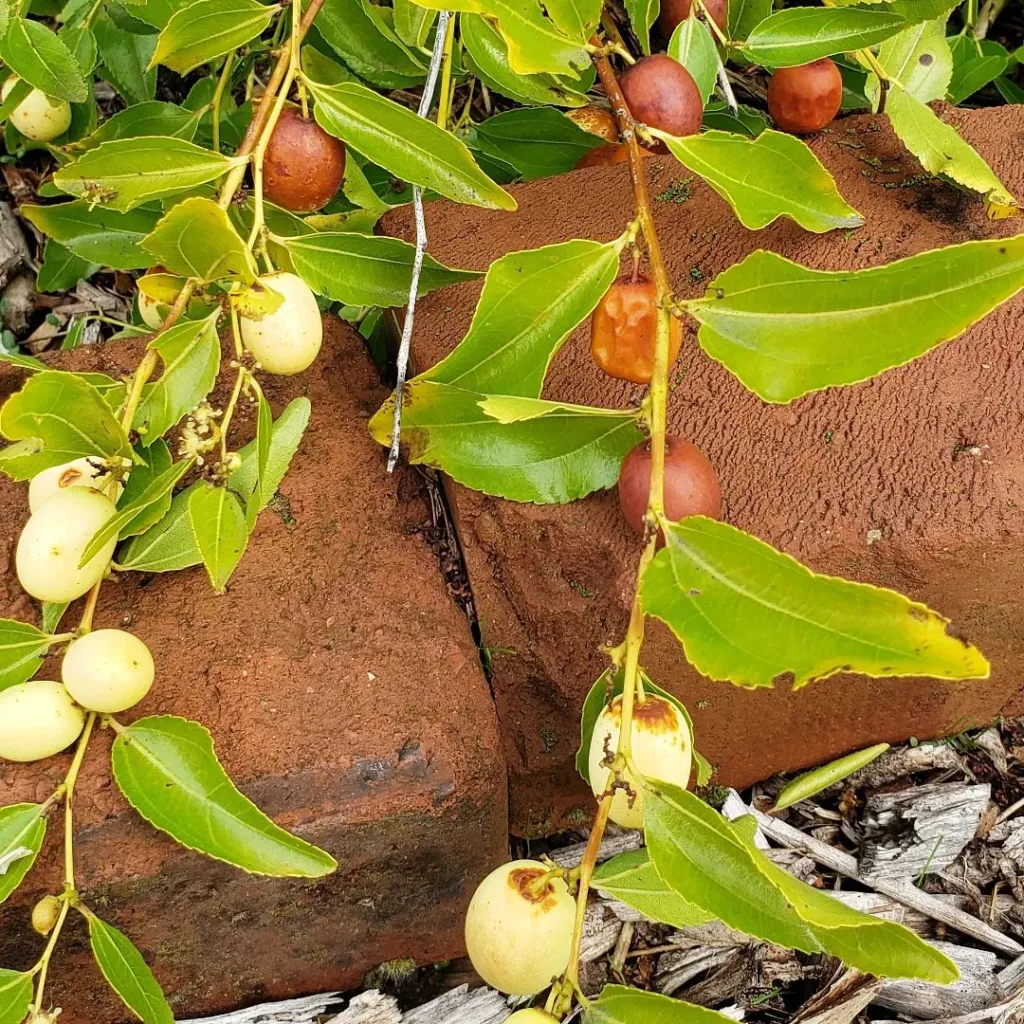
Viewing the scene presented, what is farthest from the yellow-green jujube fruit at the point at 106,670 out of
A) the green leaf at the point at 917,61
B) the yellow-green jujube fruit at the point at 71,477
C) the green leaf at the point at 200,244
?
the green leaf at the point at 917,61

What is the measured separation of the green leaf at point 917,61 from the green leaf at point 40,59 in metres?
1.11

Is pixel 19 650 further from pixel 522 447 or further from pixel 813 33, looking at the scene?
pixel 813 33

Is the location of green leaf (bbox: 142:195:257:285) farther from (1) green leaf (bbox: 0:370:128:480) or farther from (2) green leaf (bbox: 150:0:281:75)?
(2) green leaf (bbox: 150:0:281:75)

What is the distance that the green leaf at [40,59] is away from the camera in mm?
1433

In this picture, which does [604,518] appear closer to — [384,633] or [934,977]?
[384,633]

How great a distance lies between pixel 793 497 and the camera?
1.27m

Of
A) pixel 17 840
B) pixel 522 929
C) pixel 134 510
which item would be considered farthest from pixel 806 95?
pixel 17 840

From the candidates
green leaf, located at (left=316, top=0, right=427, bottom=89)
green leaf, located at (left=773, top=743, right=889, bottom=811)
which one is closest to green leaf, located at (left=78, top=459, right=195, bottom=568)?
green leaf, located at (left=316, top=0, right=427, bottom=89)

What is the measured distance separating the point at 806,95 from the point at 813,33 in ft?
0.50

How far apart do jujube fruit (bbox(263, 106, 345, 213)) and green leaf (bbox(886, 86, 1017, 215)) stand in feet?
2.37

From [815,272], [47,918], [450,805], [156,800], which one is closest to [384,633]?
[450,805]

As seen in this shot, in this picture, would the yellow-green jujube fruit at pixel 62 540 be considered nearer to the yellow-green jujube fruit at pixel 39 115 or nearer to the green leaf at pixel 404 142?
the green leaf at pixel 404 142

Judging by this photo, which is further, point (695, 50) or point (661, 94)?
point (695, 50)

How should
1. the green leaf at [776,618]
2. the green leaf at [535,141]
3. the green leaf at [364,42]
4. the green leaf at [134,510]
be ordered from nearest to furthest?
the green leaf at [776,618] < the green leaf at [134,510] < the green leaf at [364,42] < the green leaf at [535,141]
